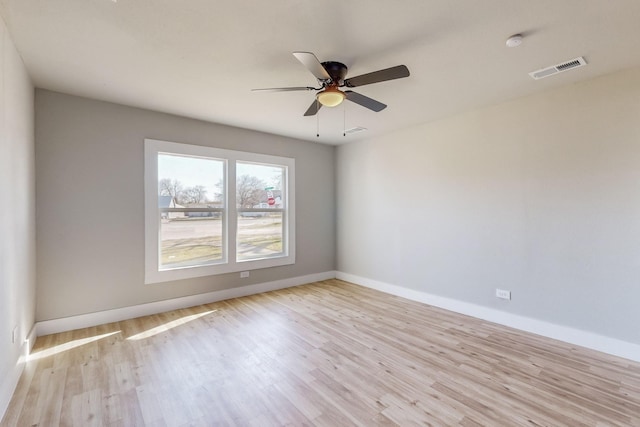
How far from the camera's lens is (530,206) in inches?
128

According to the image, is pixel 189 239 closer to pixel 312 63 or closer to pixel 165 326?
pixel 165 326

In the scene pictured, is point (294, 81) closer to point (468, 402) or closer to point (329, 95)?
point (329, 95)

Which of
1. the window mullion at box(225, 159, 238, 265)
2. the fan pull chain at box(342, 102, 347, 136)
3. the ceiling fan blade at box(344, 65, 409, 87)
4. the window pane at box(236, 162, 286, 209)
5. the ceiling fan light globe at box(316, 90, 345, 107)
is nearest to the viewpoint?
the ceiling fan blade at box(344, 65, 409, 87)

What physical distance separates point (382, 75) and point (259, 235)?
136 inches

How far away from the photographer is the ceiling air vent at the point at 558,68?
8.19 feet

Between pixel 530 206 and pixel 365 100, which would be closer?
pixel 365 100

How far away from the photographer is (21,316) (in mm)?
2488

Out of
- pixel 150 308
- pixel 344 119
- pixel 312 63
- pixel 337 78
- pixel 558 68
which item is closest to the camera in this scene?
pixel 312 63

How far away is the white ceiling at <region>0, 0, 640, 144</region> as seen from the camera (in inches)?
73.5

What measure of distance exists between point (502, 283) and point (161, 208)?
454cm

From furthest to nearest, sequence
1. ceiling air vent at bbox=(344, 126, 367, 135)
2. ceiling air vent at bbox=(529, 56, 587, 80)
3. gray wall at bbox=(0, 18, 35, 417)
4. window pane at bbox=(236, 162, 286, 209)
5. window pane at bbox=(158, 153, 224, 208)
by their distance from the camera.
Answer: window pane at bbox=(236, 162, 286, 209), ceiling air vent at bbox=(344, 126, 367, 135), window pane at bbox=(158, 153, 224, 208), ceiling air vent at bbox=(529, 56, 587, 80), gray wall at bbox=(0, 18, 35, 417)

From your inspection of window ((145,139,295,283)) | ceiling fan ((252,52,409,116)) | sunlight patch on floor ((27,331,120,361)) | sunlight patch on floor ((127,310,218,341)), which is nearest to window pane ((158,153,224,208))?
window ((145,139,295,283))

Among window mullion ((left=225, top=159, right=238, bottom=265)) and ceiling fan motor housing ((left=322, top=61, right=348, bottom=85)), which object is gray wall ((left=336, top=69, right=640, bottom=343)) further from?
window mullion ((left=225, top=159, right=238, bottom=265))

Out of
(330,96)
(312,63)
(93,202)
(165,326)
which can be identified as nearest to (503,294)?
(330,96)
